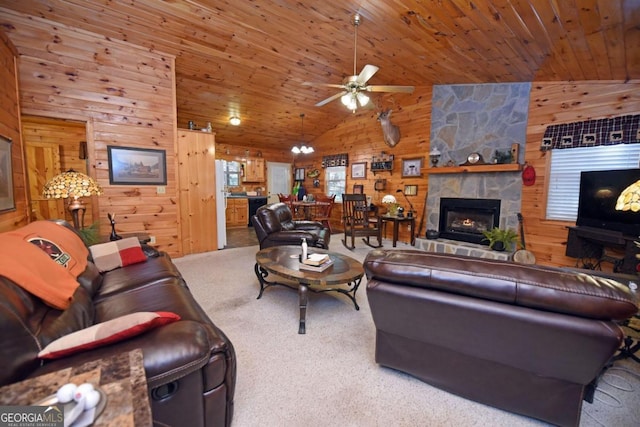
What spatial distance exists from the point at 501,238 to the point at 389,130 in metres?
2.88

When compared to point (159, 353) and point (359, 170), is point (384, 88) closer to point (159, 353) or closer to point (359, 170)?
point (159, 353)

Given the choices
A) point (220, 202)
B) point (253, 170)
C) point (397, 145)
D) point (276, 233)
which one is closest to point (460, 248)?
point (397, 145)

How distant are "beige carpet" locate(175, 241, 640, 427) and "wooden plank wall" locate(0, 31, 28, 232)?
87.1 inches

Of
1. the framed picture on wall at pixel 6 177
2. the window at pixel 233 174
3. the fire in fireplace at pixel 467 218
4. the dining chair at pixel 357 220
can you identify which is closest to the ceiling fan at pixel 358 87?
the dining chair at pixel 357 220

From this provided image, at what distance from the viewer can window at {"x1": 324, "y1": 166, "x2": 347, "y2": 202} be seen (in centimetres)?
705

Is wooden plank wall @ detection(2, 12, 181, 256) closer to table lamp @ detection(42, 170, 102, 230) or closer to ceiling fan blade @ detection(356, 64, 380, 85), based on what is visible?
table lamp @ detection(42, 170, 102, 230)

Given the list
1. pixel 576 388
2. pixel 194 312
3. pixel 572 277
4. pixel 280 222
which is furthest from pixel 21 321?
pixel 280 222

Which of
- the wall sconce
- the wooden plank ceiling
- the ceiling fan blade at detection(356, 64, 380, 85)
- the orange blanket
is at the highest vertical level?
the wooden plank ceiling

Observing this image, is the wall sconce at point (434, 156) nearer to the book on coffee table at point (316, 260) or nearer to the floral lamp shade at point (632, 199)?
the floral lamp shade at point (632, 199)

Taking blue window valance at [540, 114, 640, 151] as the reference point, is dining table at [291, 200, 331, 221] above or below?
below

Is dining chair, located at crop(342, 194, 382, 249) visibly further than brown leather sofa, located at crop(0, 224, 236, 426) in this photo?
Yes

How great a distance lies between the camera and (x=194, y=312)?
1420mm

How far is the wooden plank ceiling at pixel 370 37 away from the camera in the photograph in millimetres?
2490

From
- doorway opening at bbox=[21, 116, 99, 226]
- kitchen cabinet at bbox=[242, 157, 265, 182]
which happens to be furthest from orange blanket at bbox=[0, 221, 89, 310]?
kitchen cabinet at bbox=[242, 157, 265, 182]
